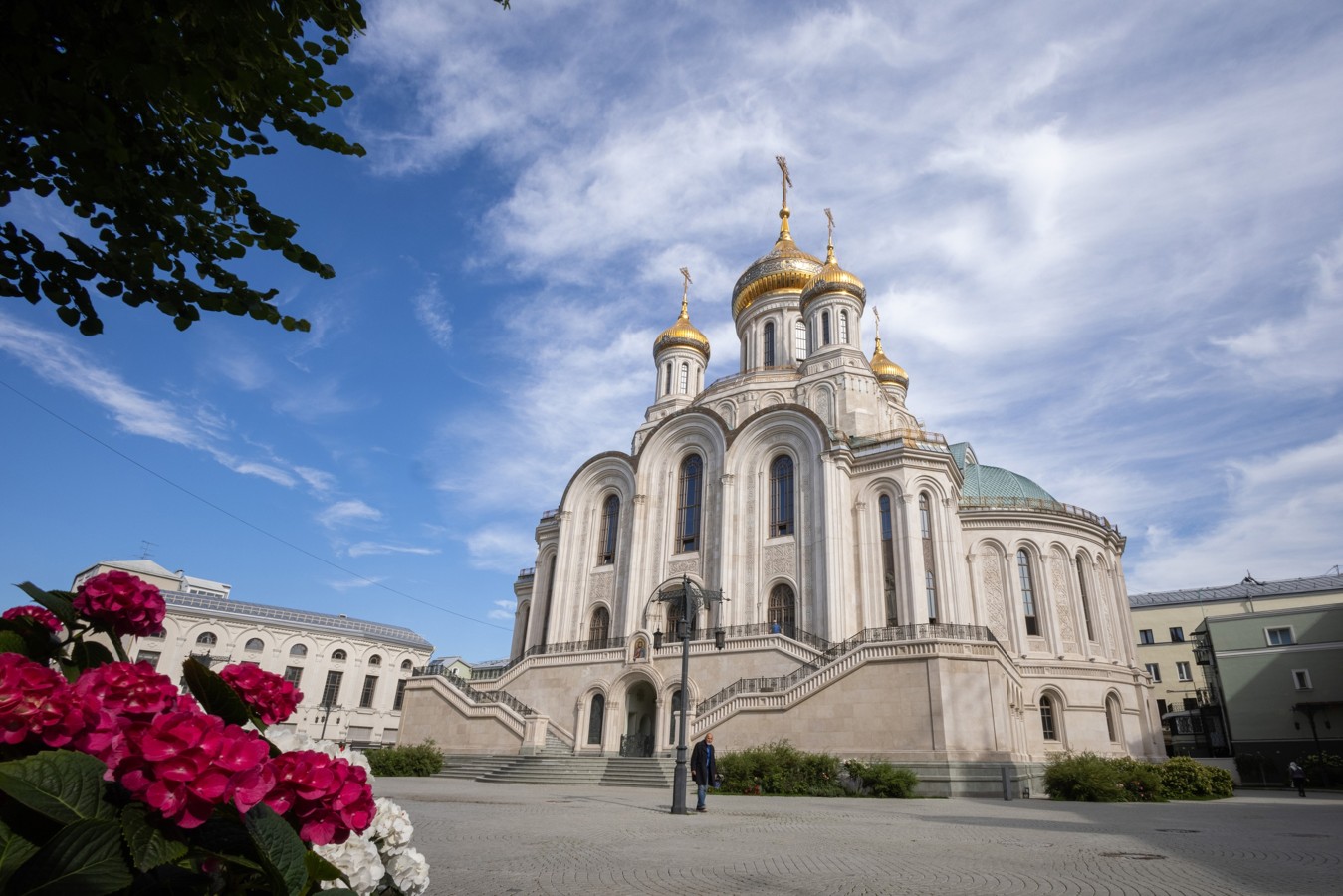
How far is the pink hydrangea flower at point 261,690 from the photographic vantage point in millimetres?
3193

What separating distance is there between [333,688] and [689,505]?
3139 cm

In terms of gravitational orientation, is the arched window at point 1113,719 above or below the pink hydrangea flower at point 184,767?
above

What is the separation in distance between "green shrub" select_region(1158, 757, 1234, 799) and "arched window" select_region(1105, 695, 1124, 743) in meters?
12.2

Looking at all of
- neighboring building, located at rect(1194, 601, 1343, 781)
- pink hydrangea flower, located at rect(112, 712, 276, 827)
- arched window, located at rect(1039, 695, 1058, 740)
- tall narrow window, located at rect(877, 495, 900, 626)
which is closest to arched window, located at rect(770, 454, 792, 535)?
tall narrow window, located at rect(877, 495, 900, 626)

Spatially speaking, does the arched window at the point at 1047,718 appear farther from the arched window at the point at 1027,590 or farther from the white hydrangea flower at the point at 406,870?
the white hydrangea flower at the point at 406,870

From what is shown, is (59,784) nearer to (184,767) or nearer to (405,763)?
(184,767)

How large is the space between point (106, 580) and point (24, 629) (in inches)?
28.5

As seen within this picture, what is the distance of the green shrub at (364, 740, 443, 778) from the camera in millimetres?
25297

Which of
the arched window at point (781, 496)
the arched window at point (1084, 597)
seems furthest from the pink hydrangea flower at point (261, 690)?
the arched window at point (1084, 597)

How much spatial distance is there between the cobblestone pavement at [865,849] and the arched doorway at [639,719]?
1239 centimetres

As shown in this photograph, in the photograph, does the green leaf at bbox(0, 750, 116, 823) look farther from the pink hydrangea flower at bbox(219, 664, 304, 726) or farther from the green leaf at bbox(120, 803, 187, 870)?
the pink hydrangea flower at bbox(219, 664, 304, 726)

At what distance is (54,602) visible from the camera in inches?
127

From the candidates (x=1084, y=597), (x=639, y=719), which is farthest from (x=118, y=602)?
(x=1084, y=597)

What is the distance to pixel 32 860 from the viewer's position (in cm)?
166
